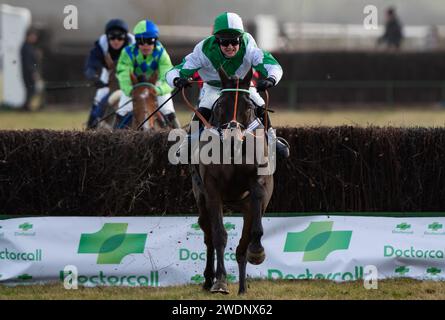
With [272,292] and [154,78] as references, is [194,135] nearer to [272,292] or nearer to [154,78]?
[272,292]

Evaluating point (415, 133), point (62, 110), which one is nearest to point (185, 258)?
point (415, 133)

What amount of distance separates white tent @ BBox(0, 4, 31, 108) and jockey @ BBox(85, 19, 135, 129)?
1334 cm

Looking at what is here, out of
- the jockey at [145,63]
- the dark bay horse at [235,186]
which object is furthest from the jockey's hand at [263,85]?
the jockey at [145,63]

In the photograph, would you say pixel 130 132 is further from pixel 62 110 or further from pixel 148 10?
pixel 148 10

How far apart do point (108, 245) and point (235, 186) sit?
5.19ft

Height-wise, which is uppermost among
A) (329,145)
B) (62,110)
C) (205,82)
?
(205,82)

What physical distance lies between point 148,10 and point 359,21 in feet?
30.6

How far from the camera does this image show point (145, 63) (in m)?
11.6

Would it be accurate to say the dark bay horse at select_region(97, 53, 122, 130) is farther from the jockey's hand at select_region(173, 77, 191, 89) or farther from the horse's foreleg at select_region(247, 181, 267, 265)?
the horse's foreleg at select_region(247, 181, 267, 265)

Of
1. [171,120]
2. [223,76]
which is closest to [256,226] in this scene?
[223,76]

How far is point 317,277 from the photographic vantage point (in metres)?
8.68

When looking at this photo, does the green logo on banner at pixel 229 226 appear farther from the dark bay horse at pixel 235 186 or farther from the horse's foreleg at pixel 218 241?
the horse's foreleg at pixel 218 241

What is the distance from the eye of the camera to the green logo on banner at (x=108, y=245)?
8.66 meters

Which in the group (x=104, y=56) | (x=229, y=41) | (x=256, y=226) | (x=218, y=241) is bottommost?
(x=218, y=241)
